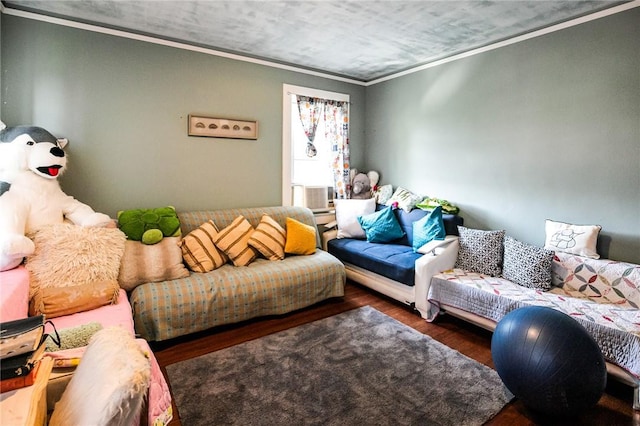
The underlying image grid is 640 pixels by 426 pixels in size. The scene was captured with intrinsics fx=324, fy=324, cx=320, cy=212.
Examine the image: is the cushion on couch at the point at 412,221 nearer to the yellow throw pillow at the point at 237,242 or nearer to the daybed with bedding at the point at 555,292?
the daybed with bedding at the point at 555,292

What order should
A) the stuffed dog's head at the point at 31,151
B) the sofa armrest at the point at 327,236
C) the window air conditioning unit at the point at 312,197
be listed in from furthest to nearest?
the window air conditioning unit at the point at 312,197 → the sofa armrest at the point at 327,236 → the stuffed dog's head at the point at 31,151

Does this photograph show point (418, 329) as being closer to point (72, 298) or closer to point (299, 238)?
point (299, 238)

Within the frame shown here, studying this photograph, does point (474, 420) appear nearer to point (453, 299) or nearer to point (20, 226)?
point (453, 299)

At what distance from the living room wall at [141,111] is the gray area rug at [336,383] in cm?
181

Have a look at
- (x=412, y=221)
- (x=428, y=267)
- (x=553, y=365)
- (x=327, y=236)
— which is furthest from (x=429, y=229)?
(x=553, y=365)

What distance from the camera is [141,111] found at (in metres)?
3.15

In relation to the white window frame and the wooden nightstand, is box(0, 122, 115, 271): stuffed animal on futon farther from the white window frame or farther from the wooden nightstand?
the white window frame

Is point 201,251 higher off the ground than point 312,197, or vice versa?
point 312,197

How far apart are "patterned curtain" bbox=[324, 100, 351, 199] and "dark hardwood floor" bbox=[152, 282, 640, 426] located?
1.56 meters

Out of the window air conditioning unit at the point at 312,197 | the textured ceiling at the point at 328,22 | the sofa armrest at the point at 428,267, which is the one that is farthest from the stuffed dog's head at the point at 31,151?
the sofa armrest at the point at 428,267

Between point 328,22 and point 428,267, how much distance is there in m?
2.34

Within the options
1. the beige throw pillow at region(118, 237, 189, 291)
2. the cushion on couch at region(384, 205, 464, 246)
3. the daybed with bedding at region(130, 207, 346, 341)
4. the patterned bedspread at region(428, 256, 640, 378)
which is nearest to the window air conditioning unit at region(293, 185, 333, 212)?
the daybed with bedding at region(130, 207, 346, 341)

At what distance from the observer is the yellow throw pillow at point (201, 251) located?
2881 mm

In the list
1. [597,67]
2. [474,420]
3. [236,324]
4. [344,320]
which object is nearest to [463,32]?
[597,67]
